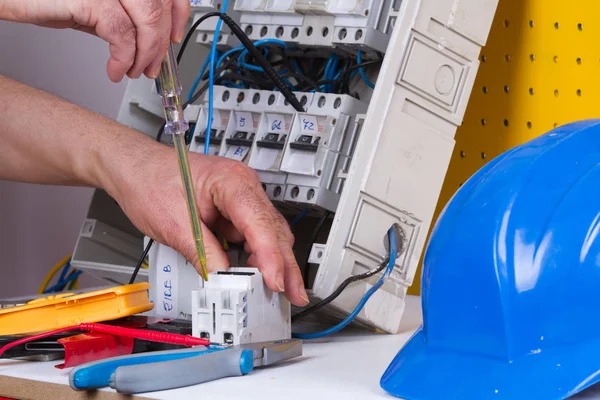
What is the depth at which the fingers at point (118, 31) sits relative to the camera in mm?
912

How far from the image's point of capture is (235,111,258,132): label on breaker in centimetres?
138

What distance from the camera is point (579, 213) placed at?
840mm

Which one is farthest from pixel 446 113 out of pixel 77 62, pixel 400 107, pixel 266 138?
pixel 77 62

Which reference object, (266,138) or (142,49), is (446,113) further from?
(142,49)

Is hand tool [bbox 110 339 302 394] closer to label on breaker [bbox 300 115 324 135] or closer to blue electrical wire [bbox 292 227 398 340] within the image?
blue electrical wire [bbox 292 227 398 340]

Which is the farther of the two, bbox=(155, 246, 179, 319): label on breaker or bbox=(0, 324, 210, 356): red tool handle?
bbox=(155, 246, 179, 319): label on breaker

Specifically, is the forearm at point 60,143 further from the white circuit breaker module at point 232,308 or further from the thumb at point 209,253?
the white circuit breaker module at point 232,308

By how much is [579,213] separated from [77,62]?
1739mm

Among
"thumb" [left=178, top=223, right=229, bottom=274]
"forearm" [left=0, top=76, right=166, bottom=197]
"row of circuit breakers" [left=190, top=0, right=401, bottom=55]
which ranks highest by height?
"row of circuit breakers" [left=190, top=0, right=401, bottom=55]

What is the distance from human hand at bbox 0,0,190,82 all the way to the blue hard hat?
1.25ft

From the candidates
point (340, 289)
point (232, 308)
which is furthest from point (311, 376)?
point (340, 289)

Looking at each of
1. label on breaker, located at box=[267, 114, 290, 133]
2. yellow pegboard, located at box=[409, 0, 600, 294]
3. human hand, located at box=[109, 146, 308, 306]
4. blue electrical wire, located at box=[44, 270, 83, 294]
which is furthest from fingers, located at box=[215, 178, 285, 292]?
blue electrical wire, located at box=[44, 270, 83, 294]

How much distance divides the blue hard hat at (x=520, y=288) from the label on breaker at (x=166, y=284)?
39cm

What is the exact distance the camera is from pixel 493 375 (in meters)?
0.83
